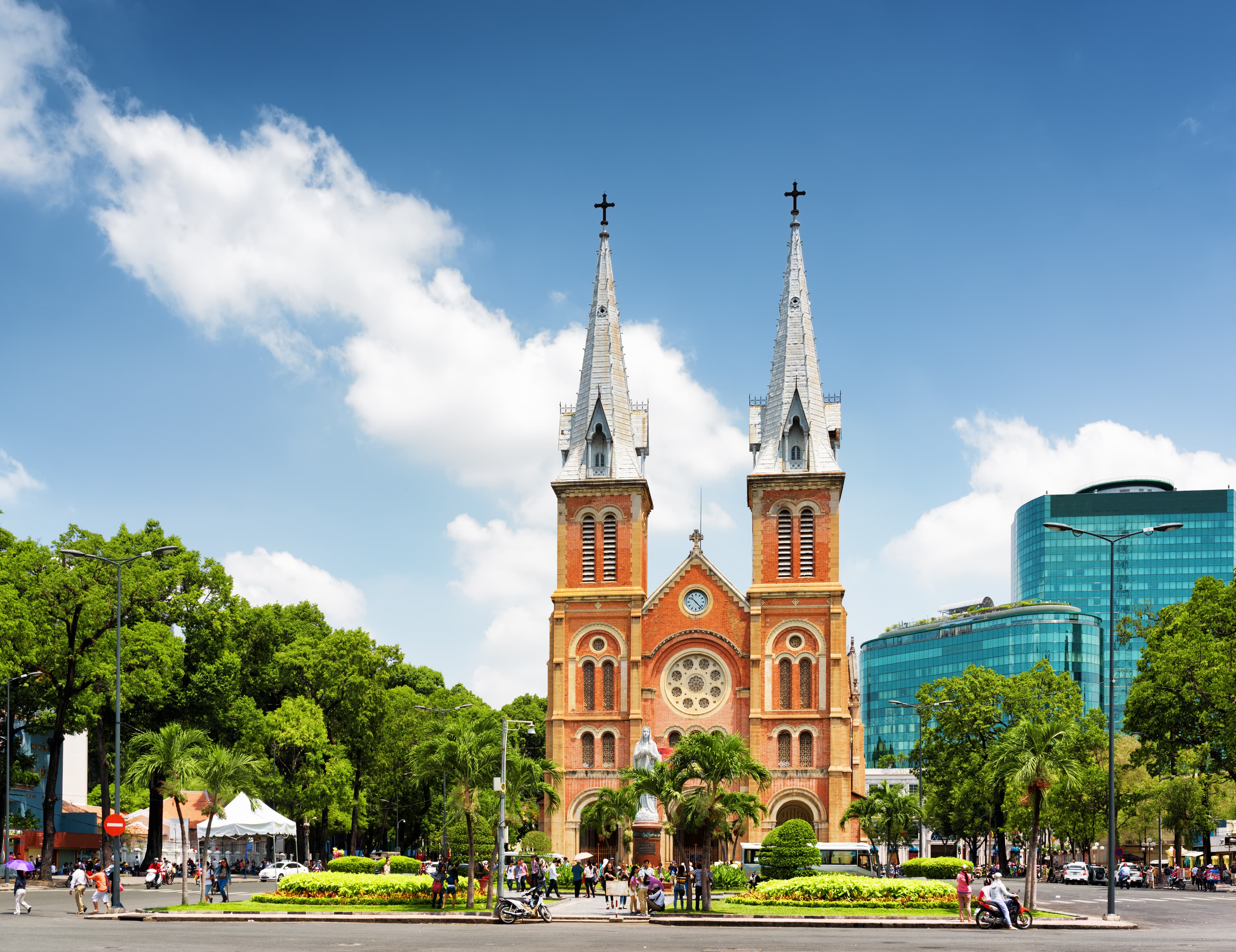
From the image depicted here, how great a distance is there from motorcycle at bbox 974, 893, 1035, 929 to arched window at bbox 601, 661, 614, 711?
41.3m

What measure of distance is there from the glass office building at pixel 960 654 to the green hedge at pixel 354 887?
353 ft

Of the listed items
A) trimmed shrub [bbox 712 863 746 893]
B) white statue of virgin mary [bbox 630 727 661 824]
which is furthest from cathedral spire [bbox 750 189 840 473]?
trimmed shrub [bbox 712 863 746 893]

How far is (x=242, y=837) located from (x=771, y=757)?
30.8 meters

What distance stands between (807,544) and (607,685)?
1385 cm

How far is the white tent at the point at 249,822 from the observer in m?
54.3

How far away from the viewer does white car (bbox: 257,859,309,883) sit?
60.7 meters

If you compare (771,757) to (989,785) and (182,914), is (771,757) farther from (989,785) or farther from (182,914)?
(182,914)

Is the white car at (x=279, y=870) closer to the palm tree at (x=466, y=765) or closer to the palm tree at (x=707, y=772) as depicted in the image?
the palm tree at (x=466, y=765)

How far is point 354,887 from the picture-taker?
39.6 m

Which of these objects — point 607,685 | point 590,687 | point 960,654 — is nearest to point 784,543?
point 607,685

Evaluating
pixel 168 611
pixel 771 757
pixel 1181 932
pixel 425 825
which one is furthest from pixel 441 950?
pixel 425 825

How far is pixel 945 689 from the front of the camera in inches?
2682

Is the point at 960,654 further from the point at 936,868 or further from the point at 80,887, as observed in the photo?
the point at 80,887

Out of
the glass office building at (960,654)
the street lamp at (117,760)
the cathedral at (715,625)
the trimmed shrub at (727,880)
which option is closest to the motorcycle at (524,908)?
the street lamp at (117,760)
